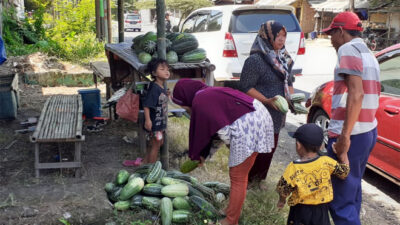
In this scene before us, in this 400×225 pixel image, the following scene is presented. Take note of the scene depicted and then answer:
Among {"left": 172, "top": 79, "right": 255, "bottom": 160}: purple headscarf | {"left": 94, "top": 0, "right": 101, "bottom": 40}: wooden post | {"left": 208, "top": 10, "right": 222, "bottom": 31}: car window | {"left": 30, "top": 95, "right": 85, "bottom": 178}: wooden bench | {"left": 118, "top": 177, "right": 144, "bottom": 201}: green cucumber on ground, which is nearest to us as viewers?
→ {"left": 172, "top": 79, "right": 255, "bottom": 160}: purple headscarf

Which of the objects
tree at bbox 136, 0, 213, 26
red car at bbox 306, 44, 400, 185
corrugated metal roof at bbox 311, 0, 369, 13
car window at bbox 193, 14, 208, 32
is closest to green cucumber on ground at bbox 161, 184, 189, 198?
red car at bbox 306, 44, 400, 185

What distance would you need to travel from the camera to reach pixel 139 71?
16.1 ft

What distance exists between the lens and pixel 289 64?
14.6 feet

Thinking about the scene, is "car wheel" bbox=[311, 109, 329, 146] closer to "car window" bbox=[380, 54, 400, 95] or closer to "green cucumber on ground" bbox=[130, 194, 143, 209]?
"car window" bbox=[380, 54, 400, 95]

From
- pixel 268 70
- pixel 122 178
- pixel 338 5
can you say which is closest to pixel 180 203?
pixel 122 178

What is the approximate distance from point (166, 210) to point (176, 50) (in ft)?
8.52

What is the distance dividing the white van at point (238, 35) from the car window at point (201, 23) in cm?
59

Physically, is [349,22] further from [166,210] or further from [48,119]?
[48,119]

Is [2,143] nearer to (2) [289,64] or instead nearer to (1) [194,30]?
(2) [289,64]

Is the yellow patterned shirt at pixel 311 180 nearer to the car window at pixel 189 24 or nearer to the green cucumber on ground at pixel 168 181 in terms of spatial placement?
the green cucumber on ground at pixel 168 181

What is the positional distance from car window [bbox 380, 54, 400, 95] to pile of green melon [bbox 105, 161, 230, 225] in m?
2.46

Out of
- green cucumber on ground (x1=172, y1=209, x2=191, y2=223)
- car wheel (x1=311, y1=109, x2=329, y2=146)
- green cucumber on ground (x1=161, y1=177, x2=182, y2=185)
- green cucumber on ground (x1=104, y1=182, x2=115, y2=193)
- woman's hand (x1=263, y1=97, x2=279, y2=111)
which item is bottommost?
green cucumber on ground (x1=172, y1=209, x2=191, y2=223)

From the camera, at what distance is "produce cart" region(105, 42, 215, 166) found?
519cm

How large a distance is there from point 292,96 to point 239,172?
1.50 m
